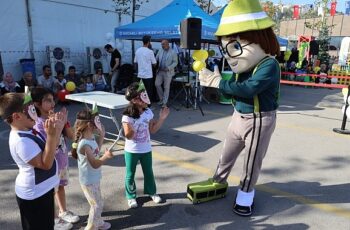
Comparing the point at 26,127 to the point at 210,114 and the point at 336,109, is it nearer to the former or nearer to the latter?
the point at 210,114

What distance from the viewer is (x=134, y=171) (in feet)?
11.1

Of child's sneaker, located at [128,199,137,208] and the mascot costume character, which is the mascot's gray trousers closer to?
the mascot costume character

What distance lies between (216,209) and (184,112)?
482 cm

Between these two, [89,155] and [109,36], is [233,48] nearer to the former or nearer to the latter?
[89,155]

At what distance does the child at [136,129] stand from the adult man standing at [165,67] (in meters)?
5.38

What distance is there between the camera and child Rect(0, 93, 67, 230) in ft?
6.82

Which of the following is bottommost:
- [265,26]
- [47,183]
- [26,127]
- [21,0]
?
[47,183]

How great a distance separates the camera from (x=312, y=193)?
3889 mm

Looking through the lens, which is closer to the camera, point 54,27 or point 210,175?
point 210,175

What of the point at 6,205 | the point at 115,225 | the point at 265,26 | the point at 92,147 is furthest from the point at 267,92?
the point at 6,205

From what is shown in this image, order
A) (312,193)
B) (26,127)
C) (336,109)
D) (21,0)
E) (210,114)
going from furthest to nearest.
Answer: (21,0)
(336,109)
(210,114)
(312,193)
(26,127)

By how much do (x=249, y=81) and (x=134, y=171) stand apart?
4.84 ft

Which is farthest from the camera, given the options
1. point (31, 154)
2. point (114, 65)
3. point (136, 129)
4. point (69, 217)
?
point (114, 65)

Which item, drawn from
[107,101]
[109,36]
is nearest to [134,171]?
[107,101]
